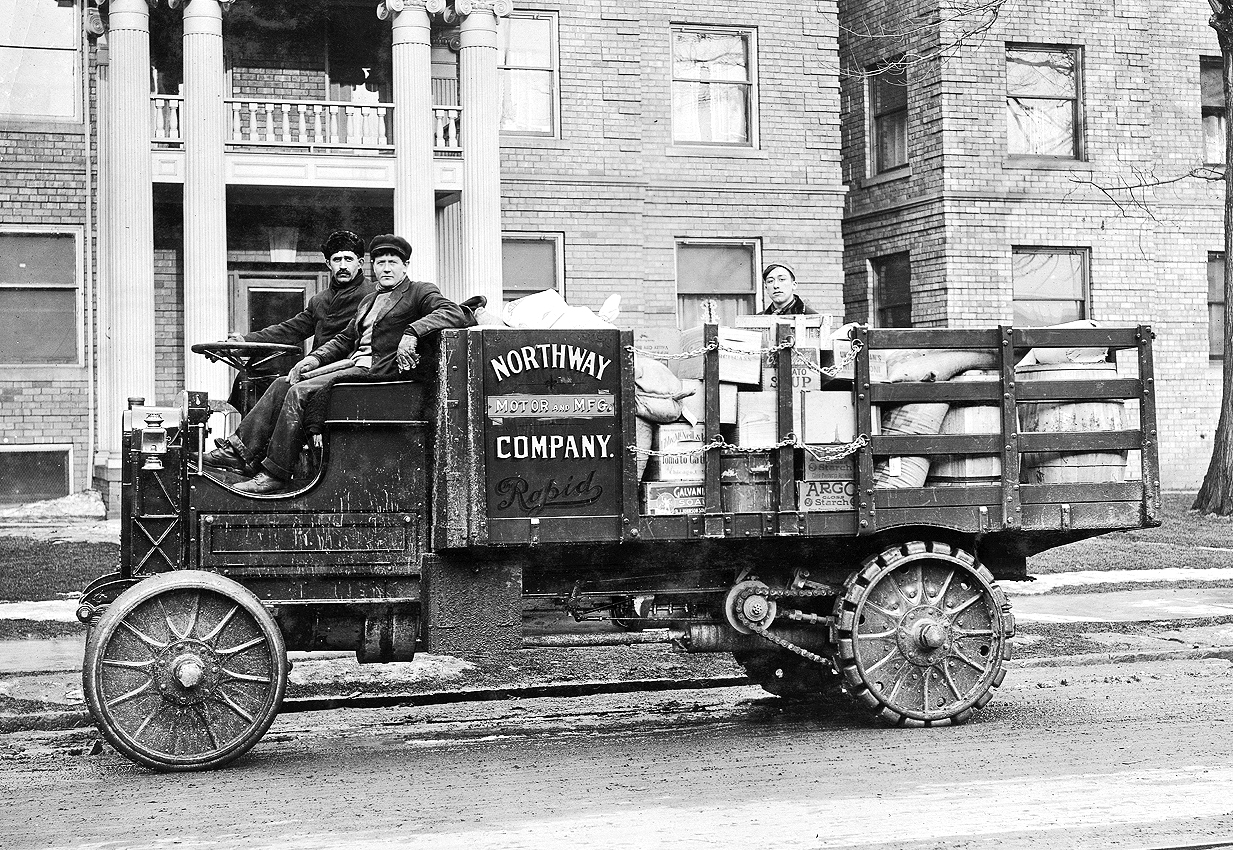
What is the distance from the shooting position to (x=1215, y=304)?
22875mm

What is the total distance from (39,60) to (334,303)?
12.9 m

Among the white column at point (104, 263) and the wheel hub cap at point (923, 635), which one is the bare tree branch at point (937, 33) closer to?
the white column at point (104, 263)

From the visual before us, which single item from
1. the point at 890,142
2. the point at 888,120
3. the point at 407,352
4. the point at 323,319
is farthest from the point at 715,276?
the point at 407,352

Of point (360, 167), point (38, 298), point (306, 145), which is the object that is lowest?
point (38, 298)

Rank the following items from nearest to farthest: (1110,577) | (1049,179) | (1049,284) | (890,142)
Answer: (1110,577)
(1049,179)
(1049,284)
(890,142)

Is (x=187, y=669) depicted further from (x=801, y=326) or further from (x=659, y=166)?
(x=659, y=166)

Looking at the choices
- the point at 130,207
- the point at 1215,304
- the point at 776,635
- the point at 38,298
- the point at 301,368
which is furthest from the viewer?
the point at 1215,304

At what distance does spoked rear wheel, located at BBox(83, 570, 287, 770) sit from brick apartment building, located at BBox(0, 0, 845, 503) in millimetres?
10305

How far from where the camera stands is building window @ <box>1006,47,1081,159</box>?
69.6ft

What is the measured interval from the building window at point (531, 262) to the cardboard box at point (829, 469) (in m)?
12.5

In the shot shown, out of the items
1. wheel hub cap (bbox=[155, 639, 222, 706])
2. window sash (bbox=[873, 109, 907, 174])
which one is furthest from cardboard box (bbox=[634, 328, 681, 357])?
window sash (bbox=[873, 109, 907, 174])

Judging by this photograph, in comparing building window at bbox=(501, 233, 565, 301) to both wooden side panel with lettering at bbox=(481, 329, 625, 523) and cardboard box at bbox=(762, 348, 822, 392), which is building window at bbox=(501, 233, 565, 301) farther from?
wooden side panel with lettering at bbox=(481, 329, 625, 523)

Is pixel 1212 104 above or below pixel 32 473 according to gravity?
above

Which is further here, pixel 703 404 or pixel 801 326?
pixel 801 326
